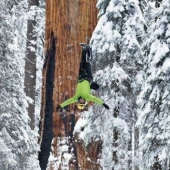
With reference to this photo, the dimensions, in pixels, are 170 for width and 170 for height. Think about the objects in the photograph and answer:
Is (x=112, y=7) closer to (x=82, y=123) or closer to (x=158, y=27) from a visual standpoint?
(x=158, y=27)

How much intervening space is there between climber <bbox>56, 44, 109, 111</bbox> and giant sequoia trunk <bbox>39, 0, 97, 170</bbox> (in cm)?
32

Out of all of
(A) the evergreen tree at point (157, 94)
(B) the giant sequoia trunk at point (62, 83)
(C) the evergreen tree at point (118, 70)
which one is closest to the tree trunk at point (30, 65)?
(C) the evergreen tree at point (118, 70)

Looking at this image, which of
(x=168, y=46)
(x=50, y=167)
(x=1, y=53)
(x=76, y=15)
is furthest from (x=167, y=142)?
(x=1, y=53)

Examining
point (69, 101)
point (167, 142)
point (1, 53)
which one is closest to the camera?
point (69, 101)

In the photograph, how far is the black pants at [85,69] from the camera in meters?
6.72

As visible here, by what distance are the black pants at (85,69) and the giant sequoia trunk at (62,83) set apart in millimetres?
278

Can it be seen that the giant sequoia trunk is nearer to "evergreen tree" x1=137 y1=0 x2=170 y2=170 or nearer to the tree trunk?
"evergreen tree" x1=137 y1=0 x2=170 y2=170

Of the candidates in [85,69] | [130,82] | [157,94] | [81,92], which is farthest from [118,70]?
[81,92]

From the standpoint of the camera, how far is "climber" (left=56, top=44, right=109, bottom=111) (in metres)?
6.47

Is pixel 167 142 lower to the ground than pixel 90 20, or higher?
lower

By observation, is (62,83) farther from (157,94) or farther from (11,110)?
(11,110)

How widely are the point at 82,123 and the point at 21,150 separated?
3689 millimetres

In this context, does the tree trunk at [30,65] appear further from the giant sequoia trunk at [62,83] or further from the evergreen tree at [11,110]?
the giant sequoia trunk at [62,83]

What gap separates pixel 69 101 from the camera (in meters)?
6.57
